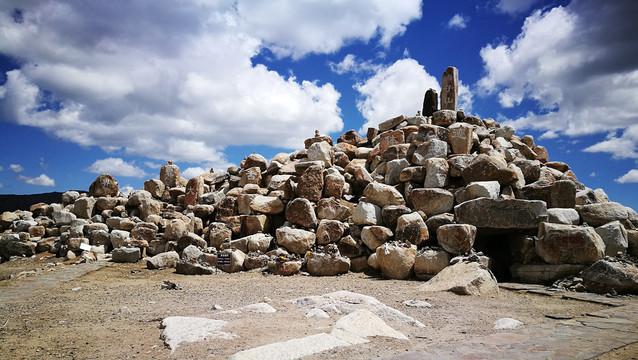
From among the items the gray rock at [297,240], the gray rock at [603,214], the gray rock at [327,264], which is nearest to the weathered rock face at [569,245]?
the gray rock at [603,214]

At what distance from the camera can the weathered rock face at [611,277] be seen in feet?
19.6

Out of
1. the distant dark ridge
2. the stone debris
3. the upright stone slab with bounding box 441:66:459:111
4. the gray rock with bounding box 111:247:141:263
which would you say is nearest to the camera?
the stone debris

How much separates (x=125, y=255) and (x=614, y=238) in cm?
1089

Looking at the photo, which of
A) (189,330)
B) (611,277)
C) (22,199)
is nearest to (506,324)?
(611,277)

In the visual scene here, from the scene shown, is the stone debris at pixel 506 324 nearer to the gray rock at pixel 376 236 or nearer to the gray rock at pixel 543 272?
the gray rock at pixel 543 272

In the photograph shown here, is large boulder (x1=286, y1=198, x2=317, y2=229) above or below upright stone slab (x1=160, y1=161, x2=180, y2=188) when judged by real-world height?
below

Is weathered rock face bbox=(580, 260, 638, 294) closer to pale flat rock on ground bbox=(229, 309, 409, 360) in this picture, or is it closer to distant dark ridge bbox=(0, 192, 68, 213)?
pale flat rock on ground bbox=(229, 309, 409, 360)

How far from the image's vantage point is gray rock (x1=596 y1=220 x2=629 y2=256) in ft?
23.4

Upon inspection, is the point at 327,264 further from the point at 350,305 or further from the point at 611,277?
the point at 611,277

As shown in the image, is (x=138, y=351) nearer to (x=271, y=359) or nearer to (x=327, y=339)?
(x=271, y=359)

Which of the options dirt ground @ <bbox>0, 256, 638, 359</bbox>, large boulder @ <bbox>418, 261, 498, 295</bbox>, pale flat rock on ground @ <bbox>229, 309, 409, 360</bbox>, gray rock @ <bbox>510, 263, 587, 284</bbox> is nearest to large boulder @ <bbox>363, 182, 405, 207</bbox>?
dirt ground @ <bbox>0, 256, 638, 359</bbox>

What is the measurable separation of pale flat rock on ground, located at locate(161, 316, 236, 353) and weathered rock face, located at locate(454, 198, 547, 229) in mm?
5515

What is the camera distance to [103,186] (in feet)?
46.2

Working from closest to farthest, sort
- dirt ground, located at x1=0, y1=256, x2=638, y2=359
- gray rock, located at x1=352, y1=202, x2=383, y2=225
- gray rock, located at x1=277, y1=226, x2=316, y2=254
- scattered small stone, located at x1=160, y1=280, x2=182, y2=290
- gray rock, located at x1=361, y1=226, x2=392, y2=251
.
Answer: dirt ground, located at x1=0, y1=256, x2=638, y2=359 → scattered small stone, located at x1=160, y1=280, x2=182, y2=290 → gray rock, located at x1=361, y1=226, x2=392, y2=251 → gray rock, located at x1=352, y1=202, x2=383, y2=225 → gray rock, located at x1=277, y1=226, x2=316, y2=254
